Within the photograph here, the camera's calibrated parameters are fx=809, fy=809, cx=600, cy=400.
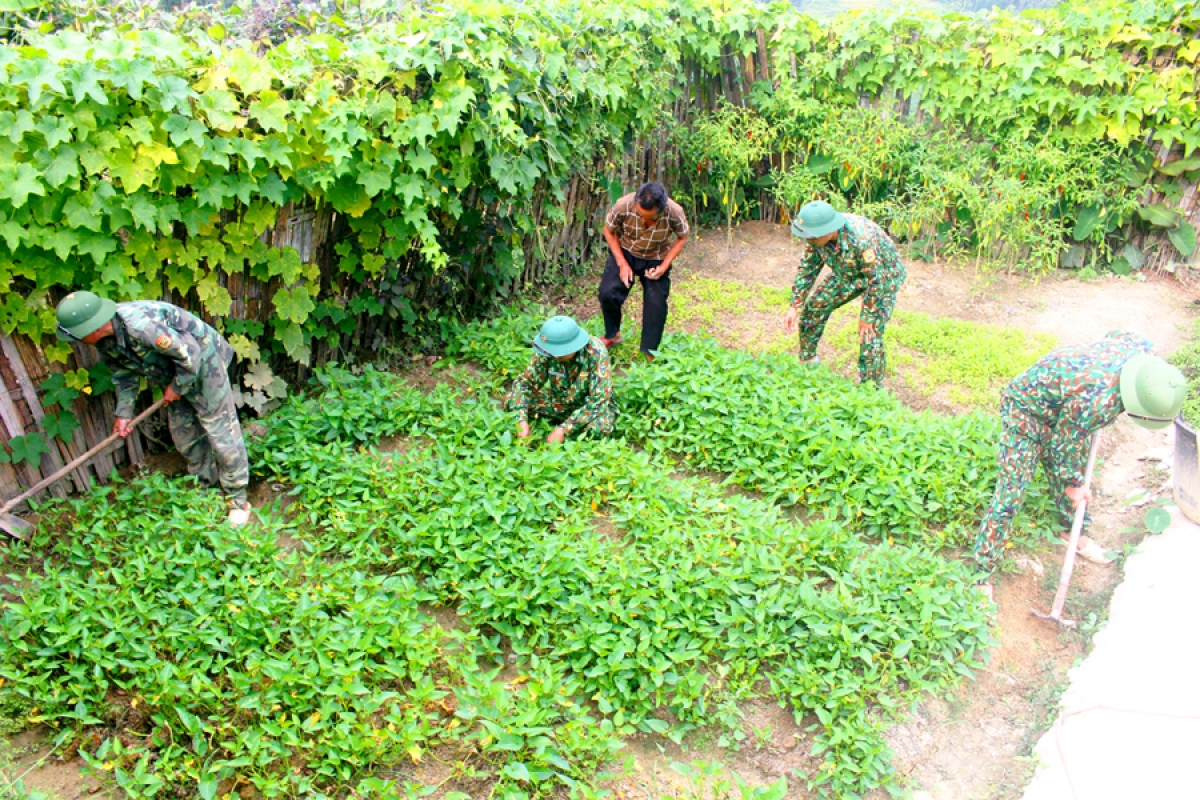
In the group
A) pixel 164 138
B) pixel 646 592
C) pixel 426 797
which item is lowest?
pixel 426 797

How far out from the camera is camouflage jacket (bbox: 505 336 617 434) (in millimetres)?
4664

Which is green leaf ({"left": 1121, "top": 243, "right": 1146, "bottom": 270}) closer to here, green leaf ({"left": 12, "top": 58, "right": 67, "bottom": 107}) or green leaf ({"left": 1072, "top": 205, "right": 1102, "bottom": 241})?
green leaf ({"left": 1072, "top": 205, "right": 1102, "bottom": 241})

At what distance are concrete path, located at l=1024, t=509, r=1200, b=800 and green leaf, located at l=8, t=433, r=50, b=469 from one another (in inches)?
184

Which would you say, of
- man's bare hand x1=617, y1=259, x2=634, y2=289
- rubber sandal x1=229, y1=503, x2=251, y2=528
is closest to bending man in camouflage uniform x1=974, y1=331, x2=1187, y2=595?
man's bare hand x1=617, y1=259, x2=634, y2=289

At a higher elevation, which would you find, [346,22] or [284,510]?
[346,22]

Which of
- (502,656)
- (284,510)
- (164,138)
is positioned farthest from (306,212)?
(502,656)

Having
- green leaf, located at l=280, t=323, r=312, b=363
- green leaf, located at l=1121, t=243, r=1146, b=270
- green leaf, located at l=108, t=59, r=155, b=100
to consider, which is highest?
green leaf, located at l=108, t=59, r=155, b=100

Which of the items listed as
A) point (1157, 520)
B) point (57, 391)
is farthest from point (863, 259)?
point (57, 391)

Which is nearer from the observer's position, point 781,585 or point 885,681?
point 885,681

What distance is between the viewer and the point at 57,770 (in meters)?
3.04

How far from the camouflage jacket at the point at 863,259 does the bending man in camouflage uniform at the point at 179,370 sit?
3.64 meters

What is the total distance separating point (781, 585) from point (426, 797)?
69.6 inches

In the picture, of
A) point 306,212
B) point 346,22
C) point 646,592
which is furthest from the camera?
point 346,22

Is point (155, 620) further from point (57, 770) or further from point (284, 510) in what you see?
point (284, 510)
